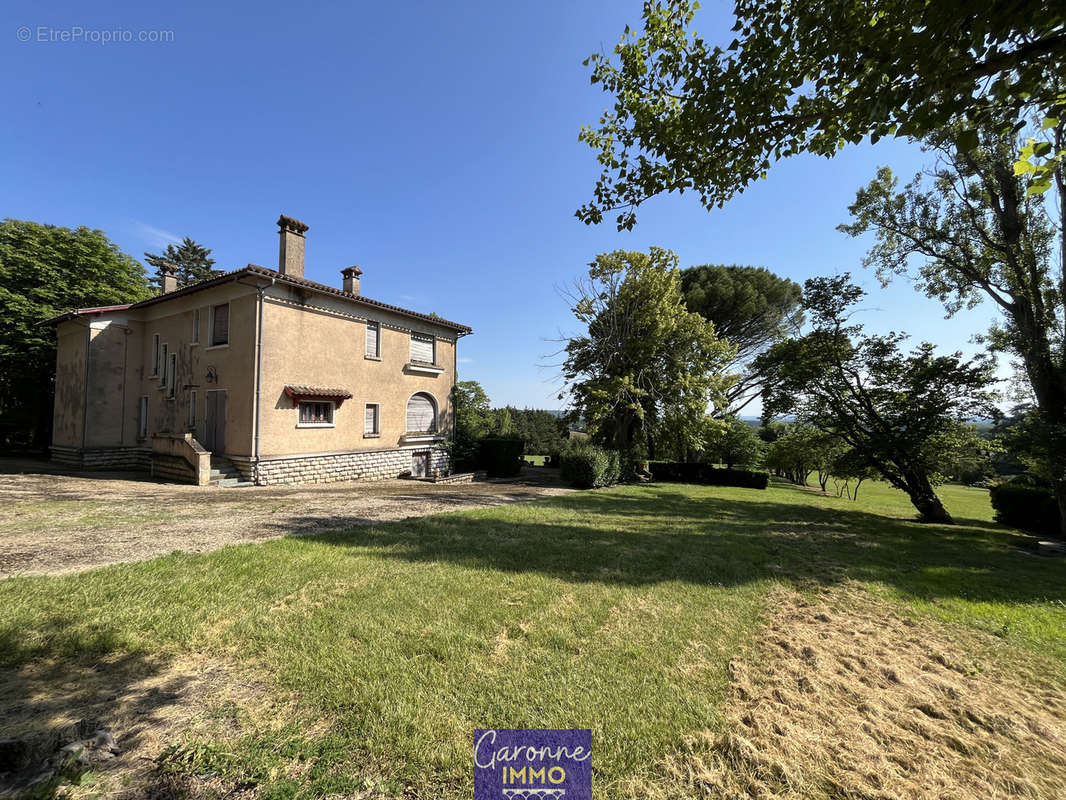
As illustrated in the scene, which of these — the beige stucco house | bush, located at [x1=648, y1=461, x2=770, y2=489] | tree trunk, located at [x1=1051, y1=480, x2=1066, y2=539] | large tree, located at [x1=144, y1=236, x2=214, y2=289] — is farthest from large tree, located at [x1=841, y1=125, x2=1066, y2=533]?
large tree, located at [x1=144, y1=236, x2=214, y2=289]

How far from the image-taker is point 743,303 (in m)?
24.0

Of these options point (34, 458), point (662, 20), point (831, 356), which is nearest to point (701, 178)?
point (662, 20)

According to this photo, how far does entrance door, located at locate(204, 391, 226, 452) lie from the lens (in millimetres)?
13719

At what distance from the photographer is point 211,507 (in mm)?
8812

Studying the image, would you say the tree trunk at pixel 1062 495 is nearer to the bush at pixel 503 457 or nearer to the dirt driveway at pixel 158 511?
the dirt driveway at pixel 158 511

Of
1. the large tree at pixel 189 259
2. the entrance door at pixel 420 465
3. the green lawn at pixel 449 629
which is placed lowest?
the green lawn at pixel 449 629

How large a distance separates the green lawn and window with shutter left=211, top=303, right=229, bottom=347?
37.8 feet

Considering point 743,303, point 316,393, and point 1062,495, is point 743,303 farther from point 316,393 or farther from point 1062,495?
point 316,393

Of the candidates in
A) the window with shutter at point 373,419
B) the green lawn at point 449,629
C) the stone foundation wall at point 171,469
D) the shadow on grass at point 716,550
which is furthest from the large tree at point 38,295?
the green lawn at point 449,629

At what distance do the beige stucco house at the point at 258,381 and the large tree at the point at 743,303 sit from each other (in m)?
16.7

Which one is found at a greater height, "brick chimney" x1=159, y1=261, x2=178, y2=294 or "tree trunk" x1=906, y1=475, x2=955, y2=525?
"brick chimney" x1=159, y1=261, x2=178, y2=294

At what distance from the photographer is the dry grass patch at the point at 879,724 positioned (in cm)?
219

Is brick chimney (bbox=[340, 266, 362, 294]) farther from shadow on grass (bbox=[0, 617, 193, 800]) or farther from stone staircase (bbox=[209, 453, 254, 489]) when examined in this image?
shadow on grass (bbox=[0, 617, 193, 800])

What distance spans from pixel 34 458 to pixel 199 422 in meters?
10.6
